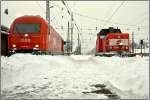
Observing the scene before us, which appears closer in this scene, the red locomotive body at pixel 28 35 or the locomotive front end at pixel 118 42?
the red locomotive body at pixel 28 35

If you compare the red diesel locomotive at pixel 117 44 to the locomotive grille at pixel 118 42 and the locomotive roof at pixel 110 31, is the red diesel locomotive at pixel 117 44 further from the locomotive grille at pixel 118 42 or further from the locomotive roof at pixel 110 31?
the locomotive roof at pixel 110 31

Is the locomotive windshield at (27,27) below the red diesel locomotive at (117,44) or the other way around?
the other way around

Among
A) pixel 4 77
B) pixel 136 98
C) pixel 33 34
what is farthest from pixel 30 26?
pixel 136 98

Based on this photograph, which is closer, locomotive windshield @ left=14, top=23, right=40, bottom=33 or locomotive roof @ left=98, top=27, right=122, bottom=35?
locomotive windshield @ left=14, top=23, right=40, bottom=33

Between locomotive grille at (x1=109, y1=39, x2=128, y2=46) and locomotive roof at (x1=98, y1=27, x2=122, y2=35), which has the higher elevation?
locomotive roof at (x1=98, y1=27, x2=122, y2=35)

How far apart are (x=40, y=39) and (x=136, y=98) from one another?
65.2 ft

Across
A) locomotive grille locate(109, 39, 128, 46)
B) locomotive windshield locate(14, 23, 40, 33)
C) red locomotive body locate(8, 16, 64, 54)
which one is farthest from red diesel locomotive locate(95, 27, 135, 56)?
locomotive windshield locate(14, 23, 40, 33)

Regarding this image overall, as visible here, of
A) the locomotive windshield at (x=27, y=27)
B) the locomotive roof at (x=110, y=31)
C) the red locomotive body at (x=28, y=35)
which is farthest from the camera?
the locomotive roof at (x=110, y=31)

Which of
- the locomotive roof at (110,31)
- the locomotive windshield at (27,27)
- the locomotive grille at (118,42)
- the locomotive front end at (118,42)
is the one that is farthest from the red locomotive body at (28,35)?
the locomotive roof at (110,31)

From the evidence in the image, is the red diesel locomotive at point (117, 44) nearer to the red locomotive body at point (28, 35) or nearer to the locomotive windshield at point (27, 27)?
the red locomotive body at point (28, 35)

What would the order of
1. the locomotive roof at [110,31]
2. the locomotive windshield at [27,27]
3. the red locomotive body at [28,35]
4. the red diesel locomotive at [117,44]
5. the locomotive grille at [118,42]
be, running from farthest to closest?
the locomotive roof at [110,31]
the locomotive grille at [118,42]
the red diesel locomotive at [117,44]
the locomotive windshield at [27,27]
the red locomotive body at [28,35]

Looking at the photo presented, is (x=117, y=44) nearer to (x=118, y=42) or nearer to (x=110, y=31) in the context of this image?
(x=118, y=42)

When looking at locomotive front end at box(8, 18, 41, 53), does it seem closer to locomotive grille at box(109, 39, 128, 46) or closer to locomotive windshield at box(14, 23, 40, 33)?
locomotive windshield at box(14, 23, 40, 33)

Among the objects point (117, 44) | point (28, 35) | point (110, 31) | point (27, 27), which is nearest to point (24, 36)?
point (28, 35)
